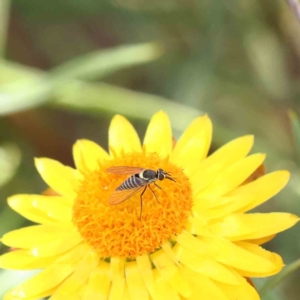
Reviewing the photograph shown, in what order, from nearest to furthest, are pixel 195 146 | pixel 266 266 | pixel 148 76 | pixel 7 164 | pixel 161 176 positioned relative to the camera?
pixel 266 266 → pixel 161 176 → pixel 195 146 → pixel 7 164 → pixel 148 76

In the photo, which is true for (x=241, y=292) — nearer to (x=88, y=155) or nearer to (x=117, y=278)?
(x=117, y=278)

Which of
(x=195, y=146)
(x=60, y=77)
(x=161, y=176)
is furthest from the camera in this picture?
(x=60, y=77)

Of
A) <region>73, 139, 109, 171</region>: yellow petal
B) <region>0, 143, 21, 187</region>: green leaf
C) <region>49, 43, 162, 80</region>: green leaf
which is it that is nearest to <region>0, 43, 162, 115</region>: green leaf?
<region>49, 43, 162, 80</region>: green leaf

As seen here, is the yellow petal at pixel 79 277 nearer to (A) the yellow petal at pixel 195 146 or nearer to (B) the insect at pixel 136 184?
(B) the insect at pixel 136 184

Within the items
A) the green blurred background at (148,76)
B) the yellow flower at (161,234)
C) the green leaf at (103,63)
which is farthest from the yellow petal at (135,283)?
the green leaf at (103,63)

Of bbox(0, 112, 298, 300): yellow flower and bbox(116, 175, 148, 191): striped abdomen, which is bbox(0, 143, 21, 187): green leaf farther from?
bbox(116, 175, 148, 191): striped abdomen

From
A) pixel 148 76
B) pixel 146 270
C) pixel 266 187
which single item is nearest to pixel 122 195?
pixel 146 270
